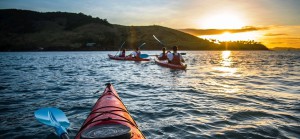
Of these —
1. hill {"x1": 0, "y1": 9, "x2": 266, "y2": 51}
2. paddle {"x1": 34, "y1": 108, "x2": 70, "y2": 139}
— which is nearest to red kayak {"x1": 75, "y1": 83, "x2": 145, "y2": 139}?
paddle {"x1": 34, "y1": 108, "x2": 70, "y2": 139}

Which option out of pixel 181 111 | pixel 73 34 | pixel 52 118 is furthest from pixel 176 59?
pixel 73 34

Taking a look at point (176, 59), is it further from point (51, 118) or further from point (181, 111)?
point (51, 118)

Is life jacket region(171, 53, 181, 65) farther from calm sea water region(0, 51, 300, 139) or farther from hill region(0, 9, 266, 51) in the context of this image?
hill region(0, 9, 266, 51)

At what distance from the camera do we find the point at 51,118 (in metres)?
5.07

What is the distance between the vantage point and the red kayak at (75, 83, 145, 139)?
2.91 metres

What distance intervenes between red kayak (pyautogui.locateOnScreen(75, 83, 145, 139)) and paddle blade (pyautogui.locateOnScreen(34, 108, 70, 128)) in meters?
0.96

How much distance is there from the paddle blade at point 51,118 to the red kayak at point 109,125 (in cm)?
96

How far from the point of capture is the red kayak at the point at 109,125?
2.91 m

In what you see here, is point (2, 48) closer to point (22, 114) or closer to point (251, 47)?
point (22, 114)

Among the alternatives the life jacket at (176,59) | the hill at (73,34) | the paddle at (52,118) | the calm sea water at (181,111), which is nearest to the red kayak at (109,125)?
the paddle at (52,118)

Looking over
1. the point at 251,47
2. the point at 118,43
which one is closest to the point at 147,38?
the point at 118,43

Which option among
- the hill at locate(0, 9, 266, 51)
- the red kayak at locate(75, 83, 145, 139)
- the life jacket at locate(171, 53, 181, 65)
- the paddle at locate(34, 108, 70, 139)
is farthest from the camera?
the hill at locate(0, 9, 266, 51)

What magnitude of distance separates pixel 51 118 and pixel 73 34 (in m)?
120

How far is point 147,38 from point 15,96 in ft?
409
